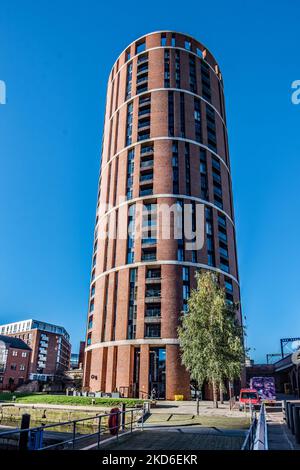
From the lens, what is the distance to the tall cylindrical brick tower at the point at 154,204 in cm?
4272

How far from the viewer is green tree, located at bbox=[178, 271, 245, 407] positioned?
27750 mm

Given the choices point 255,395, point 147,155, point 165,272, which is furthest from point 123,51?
point 255,395

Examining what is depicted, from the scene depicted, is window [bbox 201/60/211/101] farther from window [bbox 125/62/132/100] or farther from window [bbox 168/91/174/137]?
window [bbox 125/62/132/100]

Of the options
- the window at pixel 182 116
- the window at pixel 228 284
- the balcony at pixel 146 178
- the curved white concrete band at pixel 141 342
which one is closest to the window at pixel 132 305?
the curved white concrete band at pixel 141 342

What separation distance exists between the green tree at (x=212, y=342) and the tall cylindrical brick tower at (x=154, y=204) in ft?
38.4

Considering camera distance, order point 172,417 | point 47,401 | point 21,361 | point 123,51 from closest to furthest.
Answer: point 172,417 < point 47,401 < point 123,51 < point 21,361

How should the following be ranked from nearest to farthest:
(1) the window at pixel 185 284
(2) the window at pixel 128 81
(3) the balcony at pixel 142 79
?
(1) the window at pixel 185 284, (3) the balcony at pixel 142 79, (2) the window at pixel 128 81

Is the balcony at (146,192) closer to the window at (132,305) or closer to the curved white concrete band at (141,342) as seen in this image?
the window at (132,305)

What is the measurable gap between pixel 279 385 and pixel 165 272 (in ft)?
138

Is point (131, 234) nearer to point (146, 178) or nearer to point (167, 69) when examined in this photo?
point (146, 178)

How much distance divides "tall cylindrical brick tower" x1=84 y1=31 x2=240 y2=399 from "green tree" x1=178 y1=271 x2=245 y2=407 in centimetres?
1170

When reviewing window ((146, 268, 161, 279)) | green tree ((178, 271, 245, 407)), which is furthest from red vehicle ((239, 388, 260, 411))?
window ((146, 268, 161, 279))
